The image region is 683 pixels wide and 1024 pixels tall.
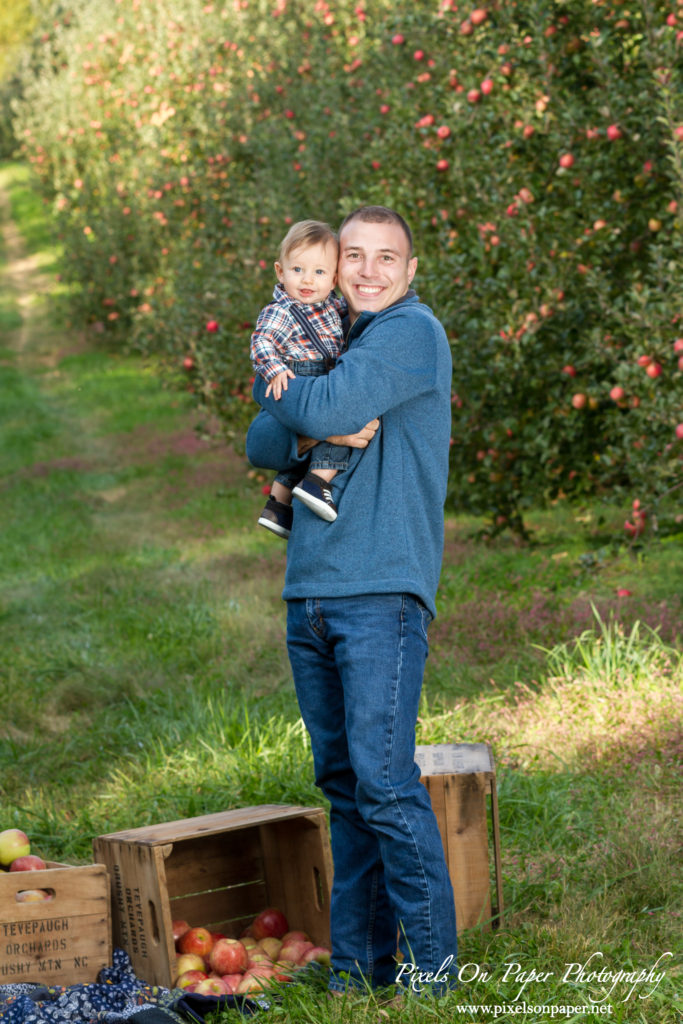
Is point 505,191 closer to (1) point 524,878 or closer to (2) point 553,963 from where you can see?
(1) point 524,878

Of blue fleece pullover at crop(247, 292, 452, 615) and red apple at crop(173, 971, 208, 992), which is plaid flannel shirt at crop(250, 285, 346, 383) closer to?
blue fleece pullover at crop(247, 292, 452, 615)

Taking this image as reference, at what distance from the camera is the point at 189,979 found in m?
3.50

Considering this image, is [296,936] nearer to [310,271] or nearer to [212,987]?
[212,987]

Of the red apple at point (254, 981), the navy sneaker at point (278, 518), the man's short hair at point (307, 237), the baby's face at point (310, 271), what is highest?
the man's short hair at point (307, 237)

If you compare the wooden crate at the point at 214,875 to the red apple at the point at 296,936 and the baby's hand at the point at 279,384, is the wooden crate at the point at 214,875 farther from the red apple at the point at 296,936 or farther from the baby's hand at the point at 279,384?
the baby's hand at the point at 279,384

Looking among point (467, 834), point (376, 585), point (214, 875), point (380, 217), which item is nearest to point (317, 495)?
point (376, 585)

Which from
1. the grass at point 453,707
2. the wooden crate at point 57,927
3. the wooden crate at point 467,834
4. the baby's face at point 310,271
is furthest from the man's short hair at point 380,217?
the wooden crate at point 57,927

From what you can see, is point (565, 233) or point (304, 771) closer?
point (304, 771)

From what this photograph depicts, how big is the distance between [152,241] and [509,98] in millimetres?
11945

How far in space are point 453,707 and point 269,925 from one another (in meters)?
1.98

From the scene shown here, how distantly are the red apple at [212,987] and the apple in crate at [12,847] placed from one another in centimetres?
82

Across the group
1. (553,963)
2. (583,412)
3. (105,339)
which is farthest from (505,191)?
(105,339)

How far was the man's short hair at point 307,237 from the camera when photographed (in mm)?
3031

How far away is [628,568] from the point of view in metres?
7.68
